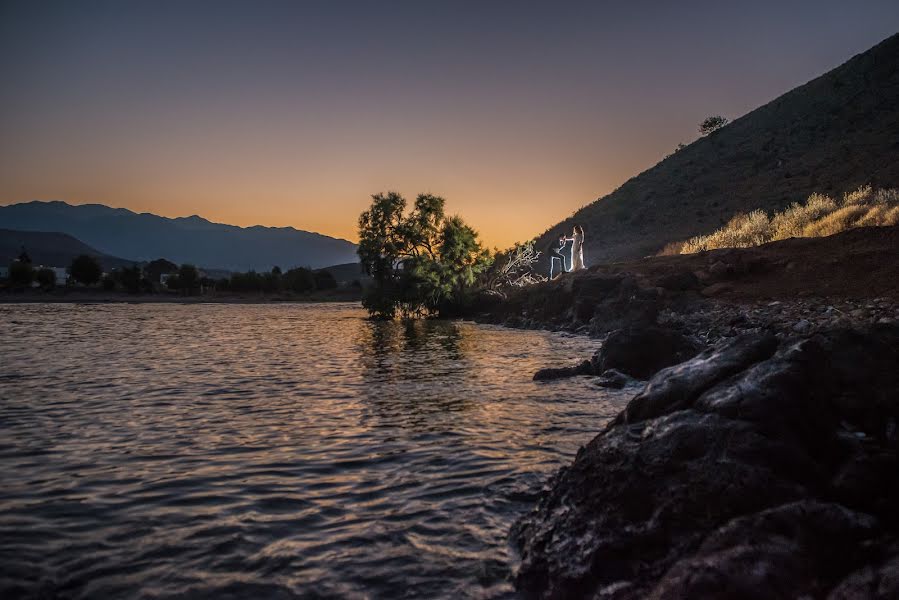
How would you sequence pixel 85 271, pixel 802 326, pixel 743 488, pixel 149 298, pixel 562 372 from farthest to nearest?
pixel 85 271, pixel 149 298, pixel 562 372, pixel 802 326, pixel 743 488

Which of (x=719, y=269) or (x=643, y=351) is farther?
(x=719, y=269)

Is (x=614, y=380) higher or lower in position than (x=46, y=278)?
lower

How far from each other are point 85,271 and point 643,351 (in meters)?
127

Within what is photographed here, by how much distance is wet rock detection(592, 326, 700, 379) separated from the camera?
Answer: 637 inches

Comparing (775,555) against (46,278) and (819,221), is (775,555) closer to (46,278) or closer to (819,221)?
(819,221)

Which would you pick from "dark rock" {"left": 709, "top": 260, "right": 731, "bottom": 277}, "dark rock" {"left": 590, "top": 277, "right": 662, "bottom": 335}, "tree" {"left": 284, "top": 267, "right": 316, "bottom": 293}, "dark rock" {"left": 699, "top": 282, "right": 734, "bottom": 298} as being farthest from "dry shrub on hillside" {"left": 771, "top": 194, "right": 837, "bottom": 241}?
"tree" {"left": 284, "top": 267, "right": 316, "bottom": 293}

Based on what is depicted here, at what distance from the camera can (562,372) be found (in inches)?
665

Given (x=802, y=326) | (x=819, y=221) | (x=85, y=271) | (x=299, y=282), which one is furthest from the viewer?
(x=299, y=282)

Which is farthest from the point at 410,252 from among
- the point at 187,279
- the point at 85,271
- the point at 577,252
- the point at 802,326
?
the point at 85,271

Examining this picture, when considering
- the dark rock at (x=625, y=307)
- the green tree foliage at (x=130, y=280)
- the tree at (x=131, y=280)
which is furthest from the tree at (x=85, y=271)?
the dark rock at (x=625, y=307)

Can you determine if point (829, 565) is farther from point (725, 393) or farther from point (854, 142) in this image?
point (854, 142)

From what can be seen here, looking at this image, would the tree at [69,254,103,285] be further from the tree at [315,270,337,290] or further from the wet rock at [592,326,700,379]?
the wet rock at [592,326,700,379]

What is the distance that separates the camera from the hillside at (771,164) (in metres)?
54.8

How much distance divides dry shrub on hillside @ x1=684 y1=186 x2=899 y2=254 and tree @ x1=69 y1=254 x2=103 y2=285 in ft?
391
